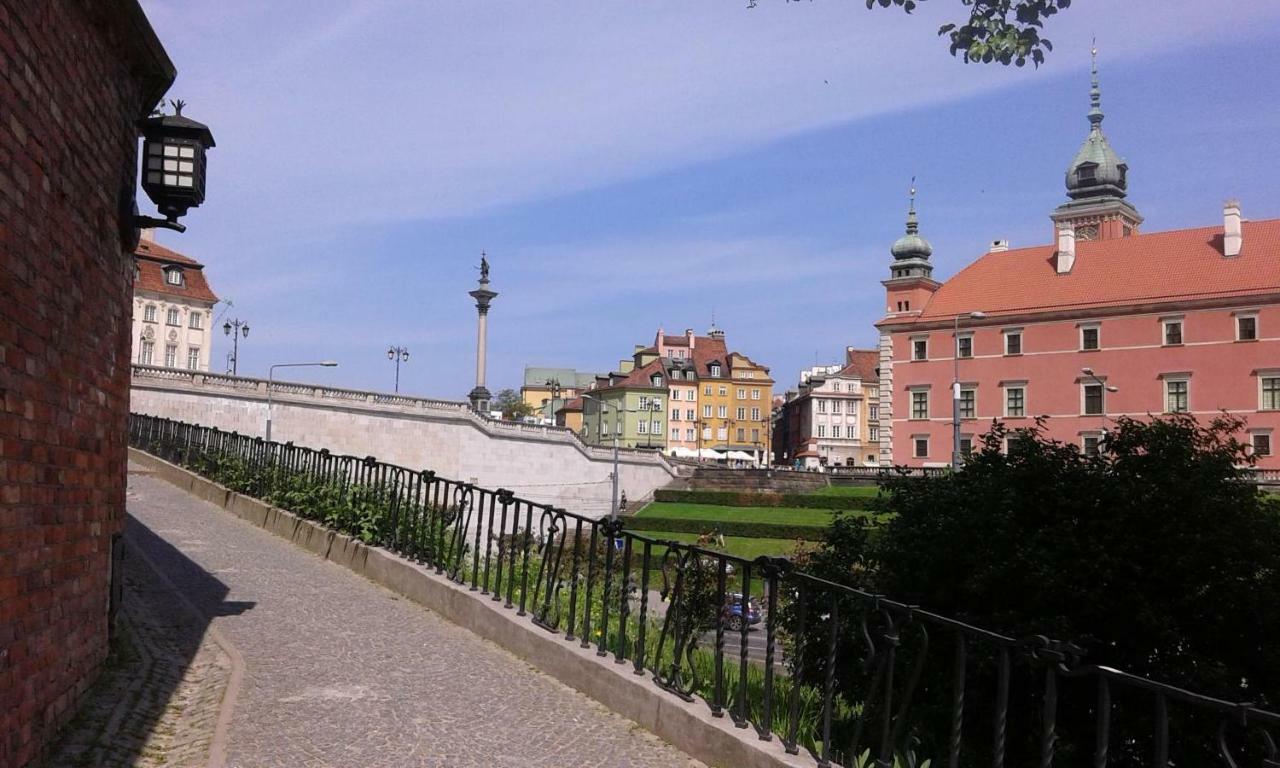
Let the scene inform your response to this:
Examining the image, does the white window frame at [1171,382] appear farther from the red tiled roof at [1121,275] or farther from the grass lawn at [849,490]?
the grass lawn at [849,490]

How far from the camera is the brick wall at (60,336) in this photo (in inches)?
178

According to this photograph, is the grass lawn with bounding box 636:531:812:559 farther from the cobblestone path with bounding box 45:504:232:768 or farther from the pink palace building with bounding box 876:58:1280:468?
the cobblestone path with bounding box 45:504:232:768

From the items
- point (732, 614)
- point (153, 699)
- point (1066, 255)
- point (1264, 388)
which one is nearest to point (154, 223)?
point (153, 699)

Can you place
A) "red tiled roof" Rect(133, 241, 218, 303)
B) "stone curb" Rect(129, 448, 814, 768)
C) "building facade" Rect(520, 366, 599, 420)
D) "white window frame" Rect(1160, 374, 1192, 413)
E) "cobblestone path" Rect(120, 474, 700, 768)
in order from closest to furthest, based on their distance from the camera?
"stone curb" Rect(129, 448, 814, 768), "cobblestone path" Rect(120, 474, 700, 768), "white window frame" Rect(1160, 374, 1192, 413), "red tiled roof" Rect(133, 241, 218, 303), "building facade" Rect(520, 366, 599, 420)

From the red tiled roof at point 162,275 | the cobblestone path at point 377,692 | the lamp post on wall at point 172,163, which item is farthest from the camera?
the red tiled roof at point 162,275

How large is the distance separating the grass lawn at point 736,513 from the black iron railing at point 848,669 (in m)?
43.3

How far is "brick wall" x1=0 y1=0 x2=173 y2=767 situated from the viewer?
453cm

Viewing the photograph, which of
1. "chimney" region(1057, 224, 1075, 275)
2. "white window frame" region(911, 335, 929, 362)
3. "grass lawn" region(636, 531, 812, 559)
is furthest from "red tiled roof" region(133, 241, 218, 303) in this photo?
"chimney" region(1057, 224, 1075, 275)

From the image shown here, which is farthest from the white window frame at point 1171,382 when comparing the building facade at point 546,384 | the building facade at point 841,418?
the building facade at point 546,384

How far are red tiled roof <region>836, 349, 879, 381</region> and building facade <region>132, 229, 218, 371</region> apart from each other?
6706 centimetres

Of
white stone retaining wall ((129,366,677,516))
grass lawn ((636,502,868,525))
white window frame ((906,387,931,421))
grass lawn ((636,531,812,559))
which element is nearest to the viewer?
grass lawn ((636,531,812,559))

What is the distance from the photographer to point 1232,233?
60969 mm

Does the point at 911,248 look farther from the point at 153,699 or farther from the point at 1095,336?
the point at 153,699

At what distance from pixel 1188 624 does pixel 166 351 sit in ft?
270
